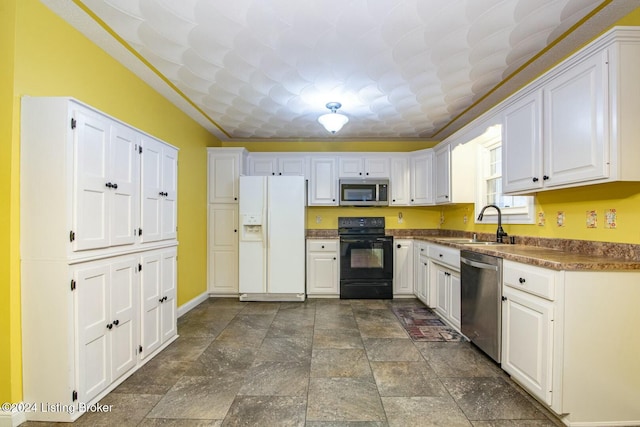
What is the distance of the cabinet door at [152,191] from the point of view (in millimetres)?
2319

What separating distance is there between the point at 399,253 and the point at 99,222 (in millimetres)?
3630

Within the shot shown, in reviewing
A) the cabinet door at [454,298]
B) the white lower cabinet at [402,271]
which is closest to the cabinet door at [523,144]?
the cabinet door at [454,298]

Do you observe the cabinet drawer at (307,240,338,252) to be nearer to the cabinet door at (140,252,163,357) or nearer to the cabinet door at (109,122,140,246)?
the cabinet door at (140,252,163,357)

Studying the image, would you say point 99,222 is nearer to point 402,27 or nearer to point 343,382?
point 343,382

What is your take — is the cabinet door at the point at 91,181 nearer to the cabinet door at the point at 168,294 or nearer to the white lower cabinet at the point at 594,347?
the cabinet door at the point at 168,294

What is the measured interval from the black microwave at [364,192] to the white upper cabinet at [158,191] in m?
2.51

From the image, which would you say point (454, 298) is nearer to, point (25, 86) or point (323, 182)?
point (323, 182)

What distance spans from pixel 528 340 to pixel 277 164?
3.77m

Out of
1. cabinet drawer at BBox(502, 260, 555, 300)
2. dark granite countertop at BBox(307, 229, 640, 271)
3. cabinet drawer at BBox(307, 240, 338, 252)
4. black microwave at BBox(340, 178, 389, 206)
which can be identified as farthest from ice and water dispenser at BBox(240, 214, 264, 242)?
cabinet drawer at BBox(502, 260, 555, 300)

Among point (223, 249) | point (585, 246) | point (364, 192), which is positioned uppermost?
point (364, 192)

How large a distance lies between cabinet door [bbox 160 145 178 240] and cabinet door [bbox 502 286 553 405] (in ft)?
9.42

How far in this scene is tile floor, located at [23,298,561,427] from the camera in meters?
1.71

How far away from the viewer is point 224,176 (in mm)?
4297

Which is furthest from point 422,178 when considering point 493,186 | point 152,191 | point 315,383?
point 152,191
